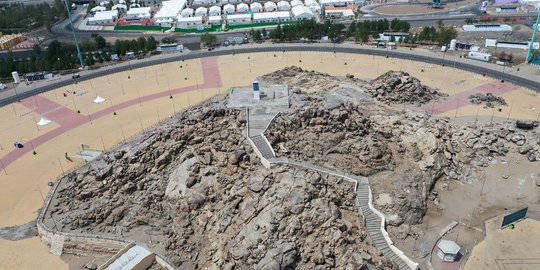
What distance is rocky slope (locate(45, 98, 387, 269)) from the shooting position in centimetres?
3853

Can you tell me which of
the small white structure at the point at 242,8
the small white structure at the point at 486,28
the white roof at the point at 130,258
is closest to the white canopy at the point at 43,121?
the white roof at the point at 130,258

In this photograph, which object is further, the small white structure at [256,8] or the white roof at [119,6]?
the white roof at [119,6]

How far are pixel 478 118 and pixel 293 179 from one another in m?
46.8

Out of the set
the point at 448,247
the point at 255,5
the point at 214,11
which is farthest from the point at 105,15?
the point at 448,247

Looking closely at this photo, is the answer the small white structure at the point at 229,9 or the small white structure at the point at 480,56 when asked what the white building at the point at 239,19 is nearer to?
the small white structure at the point at 229,9

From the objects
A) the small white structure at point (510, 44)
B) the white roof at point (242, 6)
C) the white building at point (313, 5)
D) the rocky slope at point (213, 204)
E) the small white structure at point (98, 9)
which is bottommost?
the rocky slope at point (213, 204)

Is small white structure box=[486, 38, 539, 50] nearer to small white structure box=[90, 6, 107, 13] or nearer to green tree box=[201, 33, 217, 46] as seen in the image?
green tree box=[201, 33, 217, 46]

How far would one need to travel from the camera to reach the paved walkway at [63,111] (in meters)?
71.9

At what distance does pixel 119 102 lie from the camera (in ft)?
291

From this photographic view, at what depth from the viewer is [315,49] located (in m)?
116

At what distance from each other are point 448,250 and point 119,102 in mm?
73811

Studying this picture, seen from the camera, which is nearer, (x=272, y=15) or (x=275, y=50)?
(x=275, y=50)

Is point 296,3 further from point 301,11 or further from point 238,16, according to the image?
point 238,16

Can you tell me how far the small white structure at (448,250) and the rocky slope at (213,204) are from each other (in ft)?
27.3
